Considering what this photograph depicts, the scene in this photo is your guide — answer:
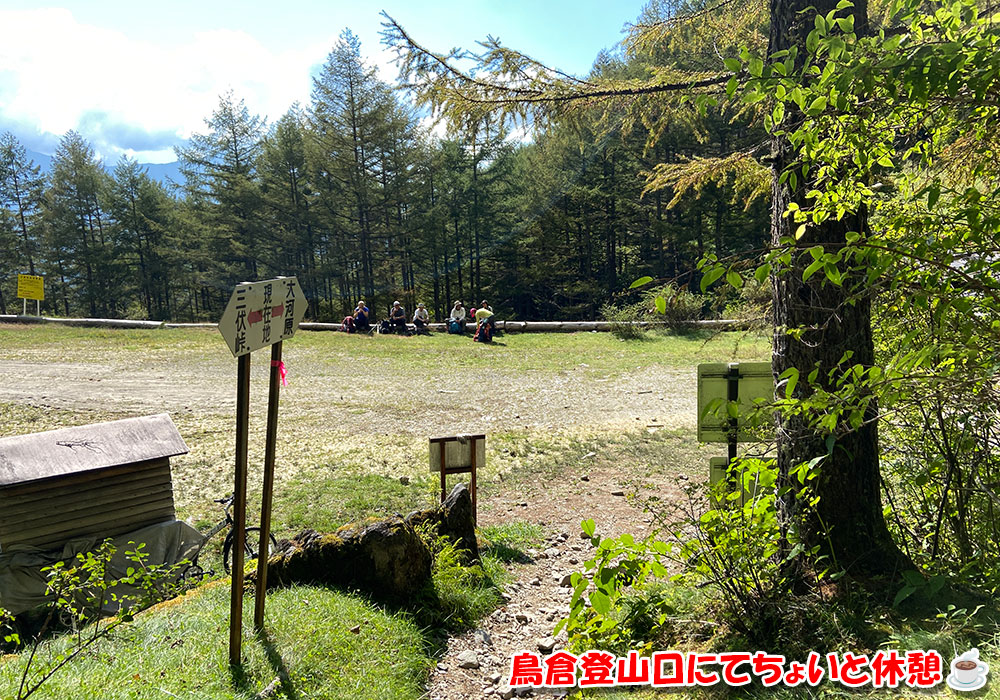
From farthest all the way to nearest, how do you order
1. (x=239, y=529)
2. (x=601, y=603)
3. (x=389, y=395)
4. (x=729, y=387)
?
1. (x=389, y=395)
2. (x=729, y=387)
3. (x=239, y=529)
4. (x=601, y=603)

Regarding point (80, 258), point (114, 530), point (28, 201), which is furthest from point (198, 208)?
point (114, 530)

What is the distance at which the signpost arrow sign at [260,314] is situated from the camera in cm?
332

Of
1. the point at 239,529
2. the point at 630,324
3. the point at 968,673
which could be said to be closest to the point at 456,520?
the point at 239,529

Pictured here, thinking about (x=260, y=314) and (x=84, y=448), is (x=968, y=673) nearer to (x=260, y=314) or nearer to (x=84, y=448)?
(x=260, y=314)

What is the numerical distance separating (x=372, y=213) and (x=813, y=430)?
30.4m

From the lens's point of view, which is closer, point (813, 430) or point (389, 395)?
point (813, 430)

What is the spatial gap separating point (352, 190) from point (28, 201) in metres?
24.1

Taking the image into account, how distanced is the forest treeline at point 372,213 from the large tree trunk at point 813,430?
25010 mm

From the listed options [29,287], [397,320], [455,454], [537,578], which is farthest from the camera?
[29,287]

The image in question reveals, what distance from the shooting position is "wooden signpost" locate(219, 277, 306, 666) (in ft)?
11.0

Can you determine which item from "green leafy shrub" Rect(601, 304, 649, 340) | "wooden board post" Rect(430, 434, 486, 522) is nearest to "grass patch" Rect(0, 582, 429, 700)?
"wooden board post" Rect(430, 434, 486, 522)

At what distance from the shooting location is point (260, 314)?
3.57 metres

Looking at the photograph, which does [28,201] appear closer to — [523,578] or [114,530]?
[114,530]

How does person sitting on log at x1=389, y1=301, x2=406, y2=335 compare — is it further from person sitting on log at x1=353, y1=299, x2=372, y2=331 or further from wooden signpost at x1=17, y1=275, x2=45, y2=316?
wooden signpost at x1=17, y1=275, x2=45, y2=316
